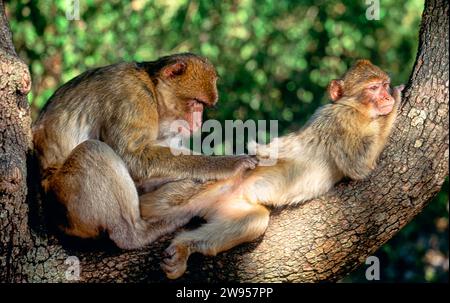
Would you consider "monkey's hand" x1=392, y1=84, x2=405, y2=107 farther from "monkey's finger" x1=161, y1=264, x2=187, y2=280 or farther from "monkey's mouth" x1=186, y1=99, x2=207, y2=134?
"monkey's finger" x1=161, y1=264, x2=187, y2=280

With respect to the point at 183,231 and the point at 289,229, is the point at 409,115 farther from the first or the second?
the point at 183,231

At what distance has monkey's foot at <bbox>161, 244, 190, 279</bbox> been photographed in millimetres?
4562

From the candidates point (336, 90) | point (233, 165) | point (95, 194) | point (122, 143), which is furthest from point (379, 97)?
point (95, 194)

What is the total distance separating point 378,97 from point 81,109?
2.18 metres

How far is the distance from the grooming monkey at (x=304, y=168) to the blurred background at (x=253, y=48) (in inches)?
136

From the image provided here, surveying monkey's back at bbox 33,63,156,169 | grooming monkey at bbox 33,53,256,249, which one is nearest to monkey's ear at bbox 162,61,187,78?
grooming monkey at bbox 33,53,256,249

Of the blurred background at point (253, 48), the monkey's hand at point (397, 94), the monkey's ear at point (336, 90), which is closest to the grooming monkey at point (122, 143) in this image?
the monkey's ear at point (336, 90)

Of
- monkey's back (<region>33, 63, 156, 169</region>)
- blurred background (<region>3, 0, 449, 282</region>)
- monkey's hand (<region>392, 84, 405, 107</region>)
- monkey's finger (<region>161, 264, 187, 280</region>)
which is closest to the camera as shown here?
monkey's finger (<region>161, 264, 187, 280</region>)

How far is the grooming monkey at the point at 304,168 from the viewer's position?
4.79m

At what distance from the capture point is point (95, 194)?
4863mm

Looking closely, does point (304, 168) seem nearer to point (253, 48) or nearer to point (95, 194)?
point (95, 194)

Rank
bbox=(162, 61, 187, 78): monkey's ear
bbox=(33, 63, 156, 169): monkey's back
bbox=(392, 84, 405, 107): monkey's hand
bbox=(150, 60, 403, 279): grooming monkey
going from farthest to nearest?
bbox=(162, 61, 187, 78): monkey's ear
bbox=(33, 63, 156, 169): monkey's back
bbox=(392, 84, 405, 107): monkey's hand
bbox=(150, 60, 403, 279): grooming monkey

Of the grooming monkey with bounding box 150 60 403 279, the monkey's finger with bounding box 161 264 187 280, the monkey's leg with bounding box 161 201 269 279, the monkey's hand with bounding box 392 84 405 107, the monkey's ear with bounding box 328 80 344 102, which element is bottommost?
the monkey's finger with bounding box 161 264 187 280
